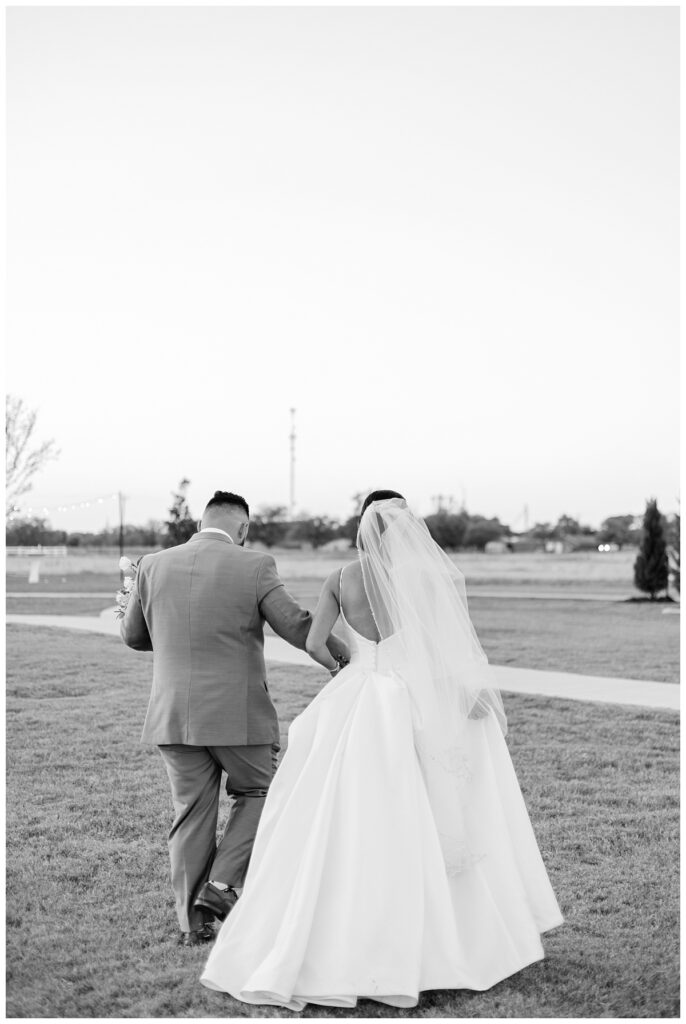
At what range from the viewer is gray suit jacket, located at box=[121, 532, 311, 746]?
4.53 metres

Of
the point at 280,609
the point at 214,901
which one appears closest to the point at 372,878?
the point at 214,901

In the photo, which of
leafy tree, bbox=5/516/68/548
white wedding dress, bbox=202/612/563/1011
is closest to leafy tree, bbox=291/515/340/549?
leafy tree, bbox=5/516/68/548

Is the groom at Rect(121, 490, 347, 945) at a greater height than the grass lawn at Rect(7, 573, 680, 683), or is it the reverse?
the groom at Rect(121, 490, 347, 945)

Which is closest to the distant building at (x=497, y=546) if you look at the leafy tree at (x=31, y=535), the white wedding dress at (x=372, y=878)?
the leafy tree at (x=31, y=535)

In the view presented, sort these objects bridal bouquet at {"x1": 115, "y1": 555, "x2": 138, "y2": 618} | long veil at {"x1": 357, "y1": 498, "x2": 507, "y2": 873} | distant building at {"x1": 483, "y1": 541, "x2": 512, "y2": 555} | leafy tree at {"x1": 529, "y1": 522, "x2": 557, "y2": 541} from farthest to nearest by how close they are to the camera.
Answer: leafy tree at {"x1": 529, "y1": 522, "x2": 557, "y2": 541} → distant building at {"x1": 483, "y1": 541, "x2": 512, "y2": 555} → bridal bouquet at {"x1": 115, "y1": 555, "x2": 138, "y2": 618} → long veil at {"x1": 357, "y1": 498, "x2": 507, "y2": 873}

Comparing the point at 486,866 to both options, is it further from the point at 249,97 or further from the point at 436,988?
the point at 249,97

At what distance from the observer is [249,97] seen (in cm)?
1166

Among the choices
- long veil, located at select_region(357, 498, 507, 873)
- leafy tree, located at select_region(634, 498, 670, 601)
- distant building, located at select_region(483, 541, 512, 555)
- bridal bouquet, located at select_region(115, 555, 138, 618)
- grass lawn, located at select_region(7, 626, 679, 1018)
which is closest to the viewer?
grass lawn, located at select_region(7, 626, 679, 1018)

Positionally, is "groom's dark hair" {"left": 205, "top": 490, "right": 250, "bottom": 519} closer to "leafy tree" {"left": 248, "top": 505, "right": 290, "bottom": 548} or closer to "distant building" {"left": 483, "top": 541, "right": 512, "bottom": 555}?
"leafy tree" {"left": 248, "top": 505, "right": 290, "bottom": 548}

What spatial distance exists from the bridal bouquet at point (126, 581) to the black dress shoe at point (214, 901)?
1530mm

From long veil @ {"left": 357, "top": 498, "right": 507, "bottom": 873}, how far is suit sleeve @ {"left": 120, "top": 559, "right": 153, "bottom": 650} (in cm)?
121

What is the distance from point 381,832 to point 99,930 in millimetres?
1872

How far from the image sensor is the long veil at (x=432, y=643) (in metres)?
4.10

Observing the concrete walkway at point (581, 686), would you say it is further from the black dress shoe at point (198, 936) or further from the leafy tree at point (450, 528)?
the leafy tree at point (450, 528)
